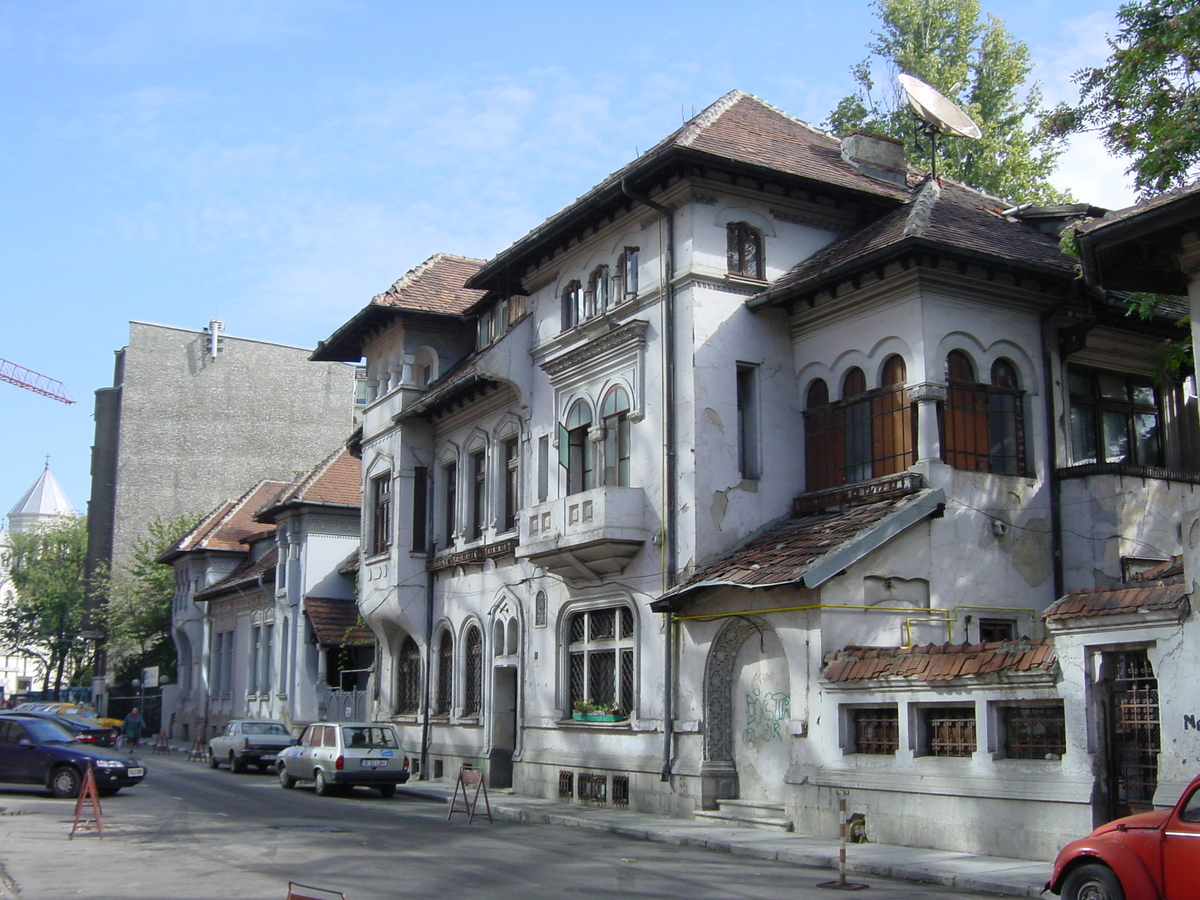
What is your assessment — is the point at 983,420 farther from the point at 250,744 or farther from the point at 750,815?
the point at 250,744

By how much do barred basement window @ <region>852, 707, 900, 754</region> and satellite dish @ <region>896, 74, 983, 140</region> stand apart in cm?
1105

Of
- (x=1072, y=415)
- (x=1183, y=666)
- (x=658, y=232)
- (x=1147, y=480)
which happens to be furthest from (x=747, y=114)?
(x=1183, y=666)

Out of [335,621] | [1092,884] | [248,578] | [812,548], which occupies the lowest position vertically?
[1092,884]

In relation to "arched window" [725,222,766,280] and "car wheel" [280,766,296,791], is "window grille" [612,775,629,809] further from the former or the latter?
"arched window" [725,222,766,280]

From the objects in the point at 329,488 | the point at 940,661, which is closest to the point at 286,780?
the point at 329,488

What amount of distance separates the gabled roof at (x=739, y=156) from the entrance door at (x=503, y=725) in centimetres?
880

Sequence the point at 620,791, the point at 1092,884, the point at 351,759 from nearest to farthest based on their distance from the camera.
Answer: the point at 1092,884 < the point at 620,791 < the point at 351,759

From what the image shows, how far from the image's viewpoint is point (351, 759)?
80.2ft

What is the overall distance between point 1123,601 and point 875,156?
1295 cm

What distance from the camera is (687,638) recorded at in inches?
801

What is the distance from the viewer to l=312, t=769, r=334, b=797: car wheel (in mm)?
24594

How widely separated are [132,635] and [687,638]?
43.5 metres

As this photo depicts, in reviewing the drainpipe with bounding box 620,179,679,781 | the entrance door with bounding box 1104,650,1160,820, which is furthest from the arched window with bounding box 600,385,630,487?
the entrance door with bounding box 1104,650,1160,820

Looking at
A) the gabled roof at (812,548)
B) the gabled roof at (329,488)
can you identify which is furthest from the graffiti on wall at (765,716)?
the gabled roof at (329,488)
